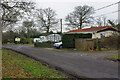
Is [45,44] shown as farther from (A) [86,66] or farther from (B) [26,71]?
(B) [26,71]

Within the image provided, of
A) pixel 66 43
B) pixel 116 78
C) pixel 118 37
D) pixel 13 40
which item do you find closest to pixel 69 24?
pixel 66 43

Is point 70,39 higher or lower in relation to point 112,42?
higher

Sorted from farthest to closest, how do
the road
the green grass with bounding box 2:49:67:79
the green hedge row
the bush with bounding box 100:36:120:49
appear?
the green hedge row, the bush with bounding box 100:36:120:49, the road, the green grass with bounding box 2:49:67:79

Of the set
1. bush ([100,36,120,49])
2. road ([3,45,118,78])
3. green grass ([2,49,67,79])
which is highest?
bush ([100,36,120,49])

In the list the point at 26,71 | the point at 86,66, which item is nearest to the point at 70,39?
the point at 86,66

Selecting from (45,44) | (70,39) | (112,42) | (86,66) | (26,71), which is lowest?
(86,66)

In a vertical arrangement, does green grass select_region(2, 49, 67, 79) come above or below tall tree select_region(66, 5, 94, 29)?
below

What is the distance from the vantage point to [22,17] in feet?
52.5

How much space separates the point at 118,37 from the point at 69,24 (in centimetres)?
3354

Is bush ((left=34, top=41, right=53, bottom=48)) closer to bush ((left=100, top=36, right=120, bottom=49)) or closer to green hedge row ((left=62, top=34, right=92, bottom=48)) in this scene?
green hedge row ((left=62, top=34, right=92, bottom=48))

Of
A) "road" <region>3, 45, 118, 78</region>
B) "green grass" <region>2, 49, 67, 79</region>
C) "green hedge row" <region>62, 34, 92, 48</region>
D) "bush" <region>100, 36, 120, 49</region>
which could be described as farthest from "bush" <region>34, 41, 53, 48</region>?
"green grass" <region>2, 49, 67, 79</region>

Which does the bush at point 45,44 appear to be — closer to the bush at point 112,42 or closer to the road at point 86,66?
the bush at point 112,42

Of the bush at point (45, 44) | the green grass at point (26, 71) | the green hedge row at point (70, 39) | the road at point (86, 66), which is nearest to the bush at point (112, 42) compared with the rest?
the road at point (86, 66)

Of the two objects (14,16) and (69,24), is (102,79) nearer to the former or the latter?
(14,16)
